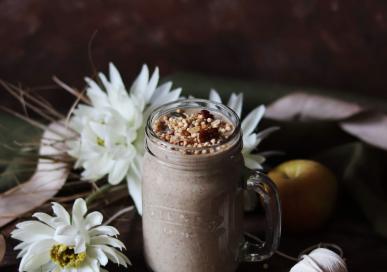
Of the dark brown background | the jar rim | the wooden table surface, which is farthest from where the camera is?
the dark brown background

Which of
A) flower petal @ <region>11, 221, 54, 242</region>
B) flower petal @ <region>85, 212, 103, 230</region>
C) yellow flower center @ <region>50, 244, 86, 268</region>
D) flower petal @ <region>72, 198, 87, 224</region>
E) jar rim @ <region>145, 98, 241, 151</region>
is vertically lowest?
yellow flower center @ <region>50, 244, 86, 268</region>

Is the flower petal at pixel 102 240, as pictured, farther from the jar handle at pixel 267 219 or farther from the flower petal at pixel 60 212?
the jar handle at pixel 267 219

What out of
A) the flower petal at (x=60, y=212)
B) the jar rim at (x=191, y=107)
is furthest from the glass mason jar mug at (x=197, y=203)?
the flower petal at (x=60, y=212)

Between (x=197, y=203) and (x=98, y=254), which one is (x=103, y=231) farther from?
(x=197, y=203)

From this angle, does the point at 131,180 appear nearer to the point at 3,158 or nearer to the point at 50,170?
the point at 50,170

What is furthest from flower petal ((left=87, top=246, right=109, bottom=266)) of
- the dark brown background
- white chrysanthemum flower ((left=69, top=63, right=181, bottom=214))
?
the dark brown background

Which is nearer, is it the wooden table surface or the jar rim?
the jar rim

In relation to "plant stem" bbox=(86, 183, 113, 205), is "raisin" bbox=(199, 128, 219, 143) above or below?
Answer: above

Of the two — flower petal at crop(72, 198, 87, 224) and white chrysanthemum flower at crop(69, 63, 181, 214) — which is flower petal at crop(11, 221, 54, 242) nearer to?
flower petal at crop(72, 198, 87, 224)
